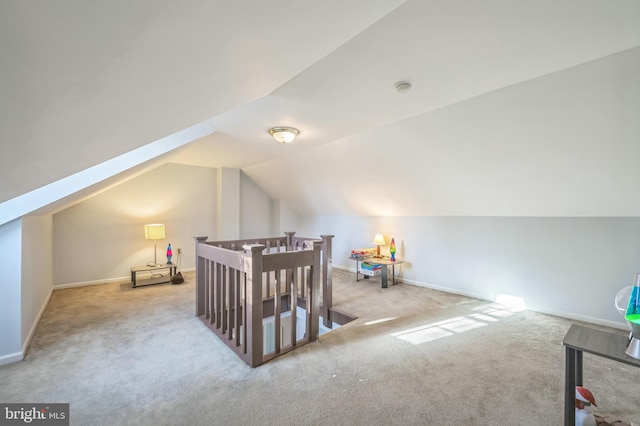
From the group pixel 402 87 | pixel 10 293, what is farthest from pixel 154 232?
pixel 402 87

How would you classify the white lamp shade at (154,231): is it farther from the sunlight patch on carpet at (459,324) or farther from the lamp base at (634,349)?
the lamp base at (634,349)

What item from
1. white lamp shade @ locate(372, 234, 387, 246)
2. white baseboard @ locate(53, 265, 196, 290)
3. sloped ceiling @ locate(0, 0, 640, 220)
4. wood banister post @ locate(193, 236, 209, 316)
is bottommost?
white baseboard @ locate(53, 265, 196, 290)

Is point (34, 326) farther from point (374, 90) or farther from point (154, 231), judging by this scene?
point (374, 90)

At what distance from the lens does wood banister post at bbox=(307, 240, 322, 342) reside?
2705mm

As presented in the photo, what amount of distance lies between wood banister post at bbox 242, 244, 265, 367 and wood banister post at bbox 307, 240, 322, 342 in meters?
0.57

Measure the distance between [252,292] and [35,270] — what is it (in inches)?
110

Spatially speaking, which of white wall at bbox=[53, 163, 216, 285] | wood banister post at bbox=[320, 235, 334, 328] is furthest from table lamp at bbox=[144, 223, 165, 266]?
wood banister post at bbox=[320, 235, 334, 328]

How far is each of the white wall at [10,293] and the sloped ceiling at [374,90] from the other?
50.8 inches

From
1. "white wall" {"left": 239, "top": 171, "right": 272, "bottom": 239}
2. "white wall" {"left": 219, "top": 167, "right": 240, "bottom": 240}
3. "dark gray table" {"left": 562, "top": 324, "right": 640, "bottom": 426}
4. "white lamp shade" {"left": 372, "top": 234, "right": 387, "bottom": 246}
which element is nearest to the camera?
"dark gray table" {"left": 562, "top": 324, "right": 640, "bottom": 426}

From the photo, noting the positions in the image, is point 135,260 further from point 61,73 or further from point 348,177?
point 61,73

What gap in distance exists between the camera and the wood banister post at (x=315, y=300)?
8.87ft

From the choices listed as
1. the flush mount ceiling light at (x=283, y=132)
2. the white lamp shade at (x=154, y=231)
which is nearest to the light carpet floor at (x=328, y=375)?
the white lamp shade at (x=154, y=231)

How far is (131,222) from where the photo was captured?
5109 millimetres

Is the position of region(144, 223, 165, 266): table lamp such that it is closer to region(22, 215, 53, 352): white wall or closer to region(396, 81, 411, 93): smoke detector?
region(22, 215, 53, 352): white wall
